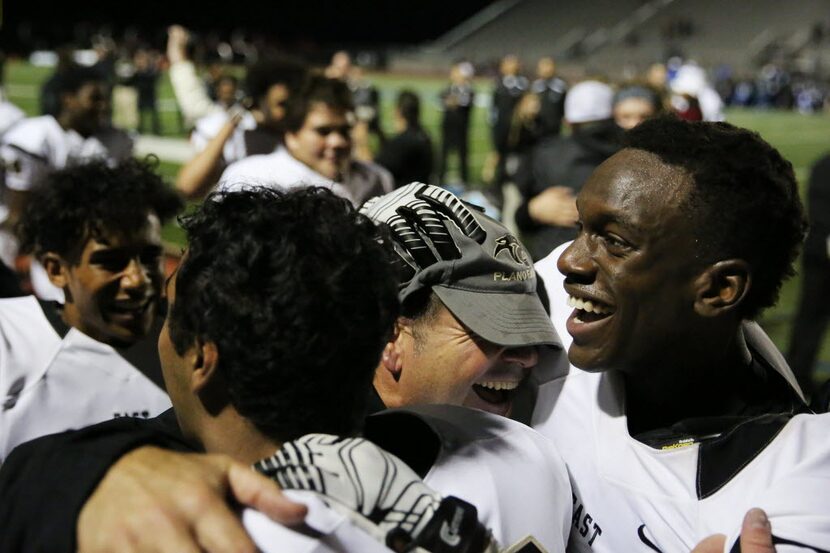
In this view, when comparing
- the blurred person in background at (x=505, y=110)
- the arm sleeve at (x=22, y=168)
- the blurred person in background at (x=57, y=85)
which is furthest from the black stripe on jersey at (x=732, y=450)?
the blurred person in background at (x=505, y=110)

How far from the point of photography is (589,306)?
75.3 inches

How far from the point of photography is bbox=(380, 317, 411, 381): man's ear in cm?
195

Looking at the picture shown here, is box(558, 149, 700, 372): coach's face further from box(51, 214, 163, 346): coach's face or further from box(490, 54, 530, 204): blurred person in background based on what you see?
box(490, 54, 530, 204): blurred person in background

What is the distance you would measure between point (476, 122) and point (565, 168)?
19.7 m

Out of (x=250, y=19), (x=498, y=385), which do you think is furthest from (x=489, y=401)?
(x=250, y=19)

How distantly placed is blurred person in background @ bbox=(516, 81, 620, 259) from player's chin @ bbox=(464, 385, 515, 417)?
2344 millimetres

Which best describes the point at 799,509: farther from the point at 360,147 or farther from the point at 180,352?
the point at 360,147

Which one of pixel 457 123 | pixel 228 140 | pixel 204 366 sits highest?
pixel 204 366

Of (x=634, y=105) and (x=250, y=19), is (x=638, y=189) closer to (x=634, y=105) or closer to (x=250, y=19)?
(x=634, y=105)

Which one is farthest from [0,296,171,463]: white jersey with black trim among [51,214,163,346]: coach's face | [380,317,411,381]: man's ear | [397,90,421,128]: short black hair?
[397,90,421,128]: short black hair

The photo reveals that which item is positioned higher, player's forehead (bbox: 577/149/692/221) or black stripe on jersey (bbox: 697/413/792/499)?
player's forehead (bbox: 577/149/692/221)

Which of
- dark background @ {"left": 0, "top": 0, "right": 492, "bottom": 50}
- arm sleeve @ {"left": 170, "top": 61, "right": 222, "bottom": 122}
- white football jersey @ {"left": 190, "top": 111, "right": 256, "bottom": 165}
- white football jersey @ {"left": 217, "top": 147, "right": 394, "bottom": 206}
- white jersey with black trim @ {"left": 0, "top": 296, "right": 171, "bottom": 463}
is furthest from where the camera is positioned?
dark background @ {"left": 0, "top": 0, "right": 492, "bottom": 50}

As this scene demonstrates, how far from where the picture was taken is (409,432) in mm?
1542

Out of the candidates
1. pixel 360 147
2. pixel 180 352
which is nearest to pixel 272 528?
pixel 180 352
